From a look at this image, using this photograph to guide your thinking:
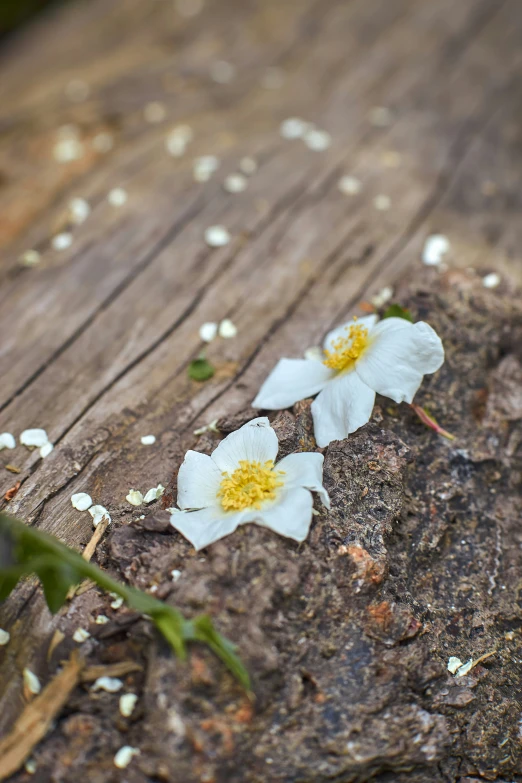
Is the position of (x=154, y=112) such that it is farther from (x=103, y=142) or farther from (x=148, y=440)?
(x=148, y=440)

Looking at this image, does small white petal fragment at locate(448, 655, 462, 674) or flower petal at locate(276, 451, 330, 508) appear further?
small white petal fragment at locate(448, 655, 462, 674)

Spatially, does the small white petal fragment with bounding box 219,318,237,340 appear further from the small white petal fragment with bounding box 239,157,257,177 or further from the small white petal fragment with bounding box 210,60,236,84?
the small white petal fragment with bounding box 210,60,236,84

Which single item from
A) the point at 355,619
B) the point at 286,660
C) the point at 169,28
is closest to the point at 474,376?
the point at 355,619

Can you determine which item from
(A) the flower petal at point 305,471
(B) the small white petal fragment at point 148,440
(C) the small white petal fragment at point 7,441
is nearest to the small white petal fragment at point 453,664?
(A) the flower petal at point 305,471

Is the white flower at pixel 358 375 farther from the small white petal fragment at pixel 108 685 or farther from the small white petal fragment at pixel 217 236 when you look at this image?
the small white petal fragment at pixel 217 236

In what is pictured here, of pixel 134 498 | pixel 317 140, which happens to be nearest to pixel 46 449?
pixel 134 498

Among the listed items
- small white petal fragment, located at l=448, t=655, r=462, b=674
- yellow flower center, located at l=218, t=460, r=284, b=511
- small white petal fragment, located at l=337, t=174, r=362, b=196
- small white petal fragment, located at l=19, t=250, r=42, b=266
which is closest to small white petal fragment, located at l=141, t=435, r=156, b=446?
yellow flower center, located at l=218, t=460, r=284, b=511
